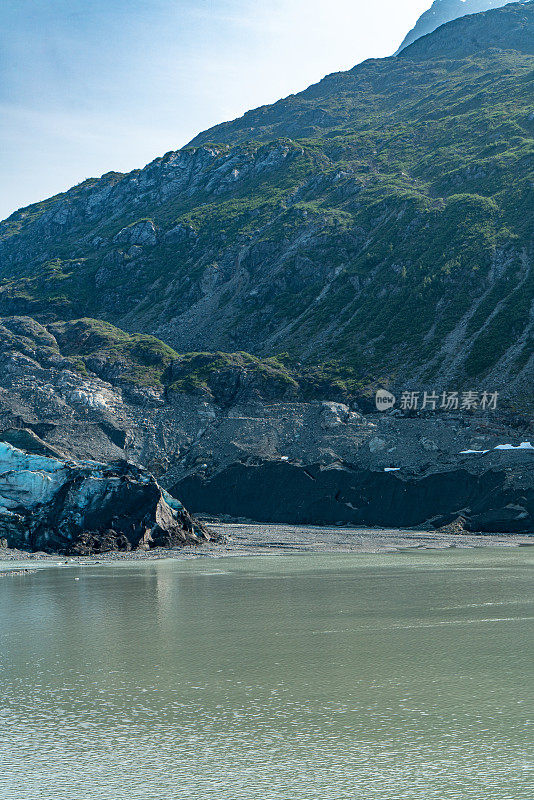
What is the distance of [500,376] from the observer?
108812 mm

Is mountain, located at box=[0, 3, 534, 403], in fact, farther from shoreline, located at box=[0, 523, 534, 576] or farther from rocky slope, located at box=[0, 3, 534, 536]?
shoreline, located at box=[0, 523, 534, 576]

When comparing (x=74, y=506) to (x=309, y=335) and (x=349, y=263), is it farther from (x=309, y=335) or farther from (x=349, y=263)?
(x=349, y=263)

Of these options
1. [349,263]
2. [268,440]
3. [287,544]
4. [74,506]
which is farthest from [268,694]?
[349,263]

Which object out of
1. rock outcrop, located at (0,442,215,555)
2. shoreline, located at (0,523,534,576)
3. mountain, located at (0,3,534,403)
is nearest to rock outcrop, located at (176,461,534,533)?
shoreline, located at (0,523,534,576)

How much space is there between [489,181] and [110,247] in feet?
308

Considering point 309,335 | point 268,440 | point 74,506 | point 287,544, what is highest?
point 309,335

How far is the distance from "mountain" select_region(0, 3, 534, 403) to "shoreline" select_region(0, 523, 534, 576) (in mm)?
38212

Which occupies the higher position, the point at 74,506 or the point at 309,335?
the point at 309,335

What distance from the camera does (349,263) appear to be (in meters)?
152

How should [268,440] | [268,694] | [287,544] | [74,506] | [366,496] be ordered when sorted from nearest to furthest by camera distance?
[268,694]
[74,506]
[287,544]
[366,496]
[268,440]

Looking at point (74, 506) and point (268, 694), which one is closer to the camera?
point (268, 694)

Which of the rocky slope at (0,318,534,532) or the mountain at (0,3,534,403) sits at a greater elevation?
the mountain at (0,3,534,403)

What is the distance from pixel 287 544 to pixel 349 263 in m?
95.9

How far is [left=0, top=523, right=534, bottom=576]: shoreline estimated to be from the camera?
54.4 meters
